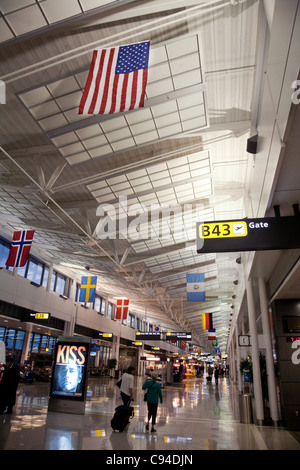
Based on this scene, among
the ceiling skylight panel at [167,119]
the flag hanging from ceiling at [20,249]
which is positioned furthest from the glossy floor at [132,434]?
the ceiling skylight panel at [167,119]

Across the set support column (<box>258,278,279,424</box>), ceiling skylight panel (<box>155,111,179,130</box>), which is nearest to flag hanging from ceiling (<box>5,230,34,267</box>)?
ceiling skylight panel (<box>155,111,179,130</box>)

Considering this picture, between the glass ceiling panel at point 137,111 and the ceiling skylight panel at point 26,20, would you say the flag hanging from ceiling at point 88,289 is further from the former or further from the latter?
the ceiling skylight panel at point 26,20

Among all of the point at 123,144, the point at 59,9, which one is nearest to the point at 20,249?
the point at 123,144

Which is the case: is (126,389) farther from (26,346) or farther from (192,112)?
(26,346)

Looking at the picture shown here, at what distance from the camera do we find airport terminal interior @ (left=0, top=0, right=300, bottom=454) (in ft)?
19.4

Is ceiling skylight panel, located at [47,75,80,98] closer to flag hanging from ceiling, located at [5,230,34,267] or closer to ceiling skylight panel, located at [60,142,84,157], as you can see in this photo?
ceiling skylight panel, located at [60,142,84,157]

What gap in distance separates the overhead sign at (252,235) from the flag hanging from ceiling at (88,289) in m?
14.7

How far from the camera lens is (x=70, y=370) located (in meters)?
10.4

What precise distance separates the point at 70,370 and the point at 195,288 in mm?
10146

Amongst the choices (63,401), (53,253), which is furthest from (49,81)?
(53,253)

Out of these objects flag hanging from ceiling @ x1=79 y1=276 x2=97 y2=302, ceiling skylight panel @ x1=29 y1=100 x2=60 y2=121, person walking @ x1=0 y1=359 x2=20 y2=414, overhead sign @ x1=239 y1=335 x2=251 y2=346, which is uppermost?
ceiling skylight panel @ x1=29 y1=100 x2=60 y2=121

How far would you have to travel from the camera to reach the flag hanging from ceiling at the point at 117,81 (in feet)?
18.5

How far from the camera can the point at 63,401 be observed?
1038 cm

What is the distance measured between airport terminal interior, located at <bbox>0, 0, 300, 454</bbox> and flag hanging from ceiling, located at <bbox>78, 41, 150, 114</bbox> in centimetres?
2
